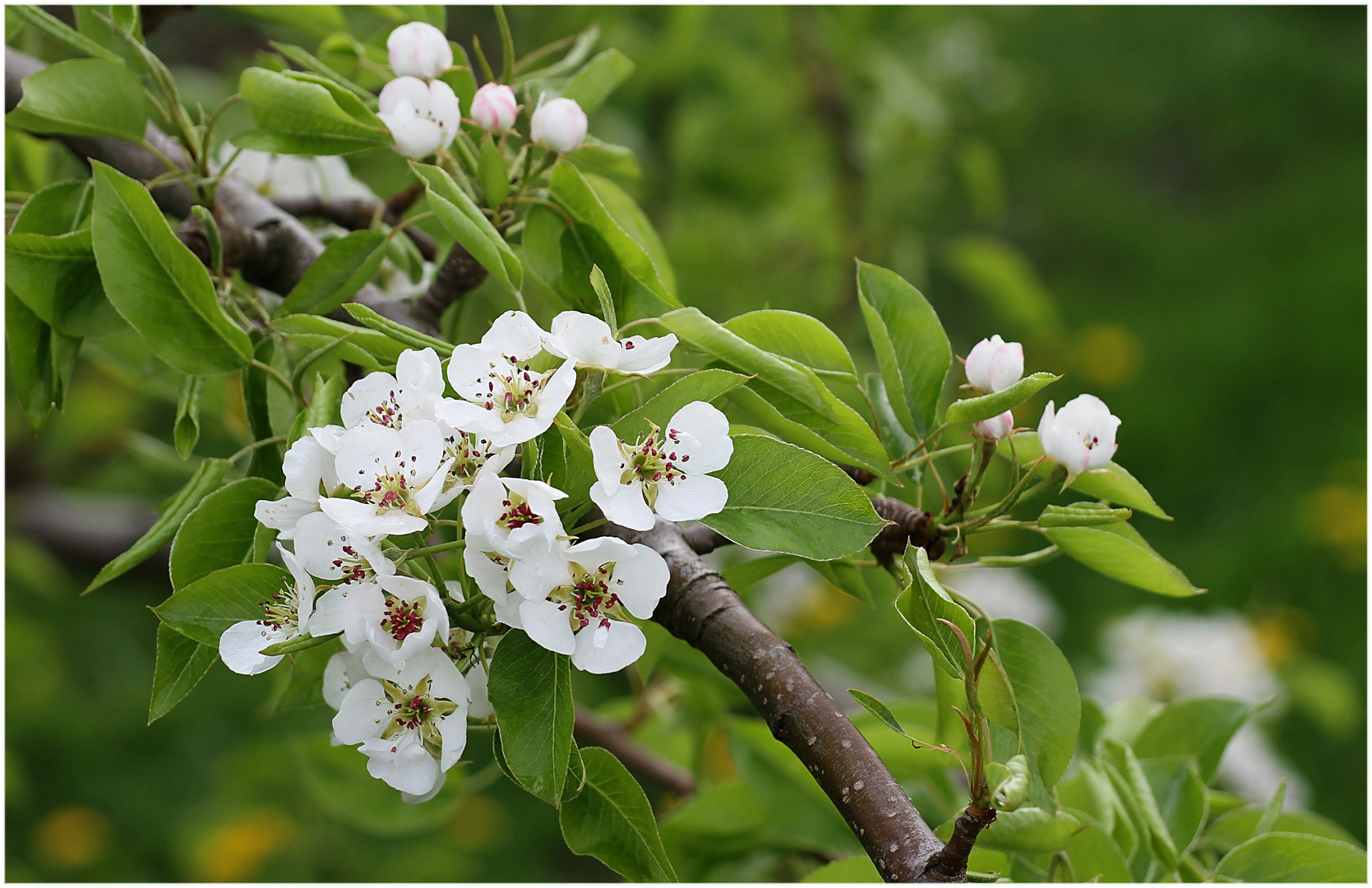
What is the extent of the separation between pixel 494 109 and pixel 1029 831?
23.1 inches

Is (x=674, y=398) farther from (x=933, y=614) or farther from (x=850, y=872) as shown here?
(x=850, y=872)

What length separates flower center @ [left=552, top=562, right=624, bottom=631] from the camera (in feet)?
1.93

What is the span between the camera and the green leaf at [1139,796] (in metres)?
0.84

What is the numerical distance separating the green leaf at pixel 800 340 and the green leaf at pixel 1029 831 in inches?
11.1

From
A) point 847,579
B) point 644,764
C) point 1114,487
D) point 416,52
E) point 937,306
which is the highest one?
point 416,52

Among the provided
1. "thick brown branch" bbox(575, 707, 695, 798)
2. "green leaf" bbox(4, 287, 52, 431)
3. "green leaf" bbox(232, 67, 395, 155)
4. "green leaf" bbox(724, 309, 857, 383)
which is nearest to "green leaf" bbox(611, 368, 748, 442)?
"green leaf" bbox(724, 309, 857, 383)

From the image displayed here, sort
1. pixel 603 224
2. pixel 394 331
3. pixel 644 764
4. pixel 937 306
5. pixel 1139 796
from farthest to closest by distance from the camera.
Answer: pixel 937 306 → pixel 644 764 → pixel 1139 796 → pixel 603 224 → pixel 394 331

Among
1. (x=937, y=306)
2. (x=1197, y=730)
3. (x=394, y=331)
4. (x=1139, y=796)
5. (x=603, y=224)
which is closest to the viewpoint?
(x=394, y=331)

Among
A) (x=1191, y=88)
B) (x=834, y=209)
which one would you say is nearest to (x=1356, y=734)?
(x=834, y=209)

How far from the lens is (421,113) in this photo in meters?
0.79

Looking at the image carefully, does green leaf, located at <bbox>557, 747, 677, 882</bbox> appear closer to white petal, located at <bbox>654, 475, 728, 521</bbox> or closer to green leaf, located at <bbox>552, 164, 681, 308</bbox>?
white petal, located at <bbox>654, 475, 728, 521</bbox>

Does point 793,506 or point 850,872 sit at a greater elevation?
point 793,506

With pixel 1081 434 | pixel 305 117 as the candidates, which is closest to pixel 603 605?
pixel 1081 434

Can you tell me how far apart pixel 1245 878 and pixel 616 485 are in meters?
0.63
